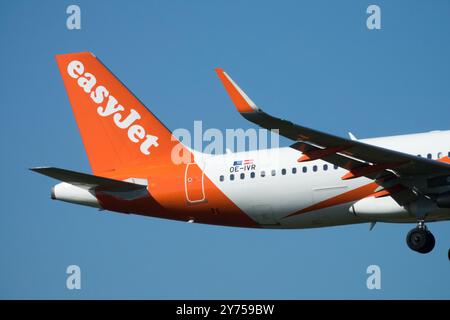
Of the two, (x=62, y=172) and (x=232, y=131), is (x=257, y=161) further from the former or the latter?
(x=62, y=172)

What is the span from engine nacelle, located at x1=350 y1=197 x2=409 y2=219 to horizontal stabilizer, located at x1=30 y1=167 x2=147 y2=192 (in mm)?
8597

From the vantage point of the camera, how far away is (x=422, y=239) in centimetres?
3697

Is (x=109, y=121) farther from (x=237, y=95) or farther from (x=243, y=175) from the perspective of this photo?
(x=237, y=95)

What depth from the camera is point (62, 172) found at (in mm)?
37094

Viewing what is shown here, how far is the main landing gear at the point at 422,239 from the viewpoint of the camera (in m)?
36.9

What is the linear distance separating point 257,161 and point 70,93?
30.5ft

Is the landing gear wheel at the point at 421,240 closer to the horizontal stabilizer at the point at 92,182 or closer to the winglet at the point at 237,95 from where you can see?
the horizontal stabilizer at the point at 92,182

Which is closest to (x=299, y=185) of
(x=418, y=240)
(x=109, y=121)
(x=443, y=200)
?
(x=418, y=240)

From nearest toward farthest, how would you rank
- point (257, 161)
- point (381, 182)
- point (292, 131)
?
1. point (292, 131)
2. point (381, 182)
3. point (257, 161)

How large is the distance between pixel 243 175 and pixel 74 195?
6.76 metres

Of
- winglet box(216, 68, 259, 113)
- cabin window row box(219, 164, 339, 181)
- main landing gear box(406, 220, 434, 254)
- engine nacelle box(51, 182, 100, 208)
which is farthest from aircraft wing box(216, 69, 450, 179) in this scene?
engine nacelle box(51, 182, 100, 208)

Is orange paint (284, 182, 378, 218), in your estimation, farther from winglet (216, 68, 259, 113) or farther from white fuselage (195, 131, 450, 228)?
Result: winglet (216, 68, 259, 113)

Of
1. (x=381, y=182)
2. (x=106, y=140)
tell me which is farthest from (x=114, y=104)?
(x=381, y=182)

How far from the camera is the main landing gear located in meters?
36.9
